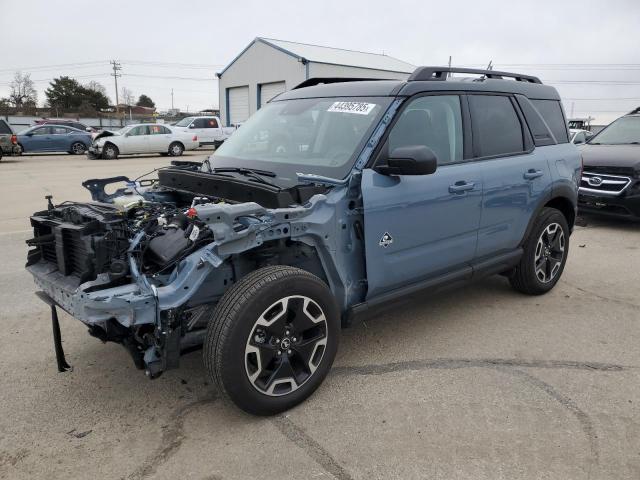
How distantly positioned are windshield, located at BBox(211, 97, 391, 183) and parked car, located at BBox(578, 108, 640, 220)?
6.19 metres

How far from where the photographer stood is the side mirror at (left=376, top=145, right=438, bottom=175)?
3160 millimetres

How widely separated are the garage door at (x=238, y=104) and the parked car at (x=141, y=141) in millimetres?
10520

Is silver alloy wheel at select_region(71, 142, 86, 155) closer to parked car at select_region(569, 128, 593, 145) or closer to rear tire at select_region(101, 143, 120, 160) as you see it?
rear tire at select_region(101, 143, 120, 160)

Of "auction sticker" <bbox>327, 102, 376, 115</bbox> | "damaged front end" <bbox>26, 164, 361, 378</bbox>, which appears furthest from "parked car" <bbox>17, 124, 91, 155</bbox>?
"auction sticker" <bbox>327, 102, 376, 115</bbox>

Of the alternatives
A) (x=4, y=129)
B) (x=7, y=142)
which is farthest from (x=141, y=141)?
(x=4, y=129)

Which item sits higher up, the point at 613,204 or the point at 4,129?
the point at 4,129

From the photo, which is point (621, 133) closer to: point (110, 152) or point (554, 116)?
point (554, 116)

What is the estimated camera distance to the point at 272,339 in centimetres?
289

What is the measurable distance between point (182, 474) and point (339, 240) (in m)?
1.54

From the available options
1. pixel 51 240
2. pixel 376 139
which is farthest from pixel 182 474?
pixel 376 139

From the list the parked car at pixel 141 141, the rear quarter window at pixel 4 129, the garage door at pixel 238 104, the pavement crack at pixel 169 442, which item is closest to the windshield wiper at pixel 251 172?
the pavement crack at pixel 169 442

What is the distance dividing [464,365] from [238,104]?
111 ft

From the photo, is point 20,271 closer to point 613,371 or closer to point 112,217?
point 112,217

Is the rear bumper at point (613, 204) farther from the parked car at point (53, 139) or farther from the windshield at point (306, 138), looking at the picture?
the parked car at point (53, 139)
